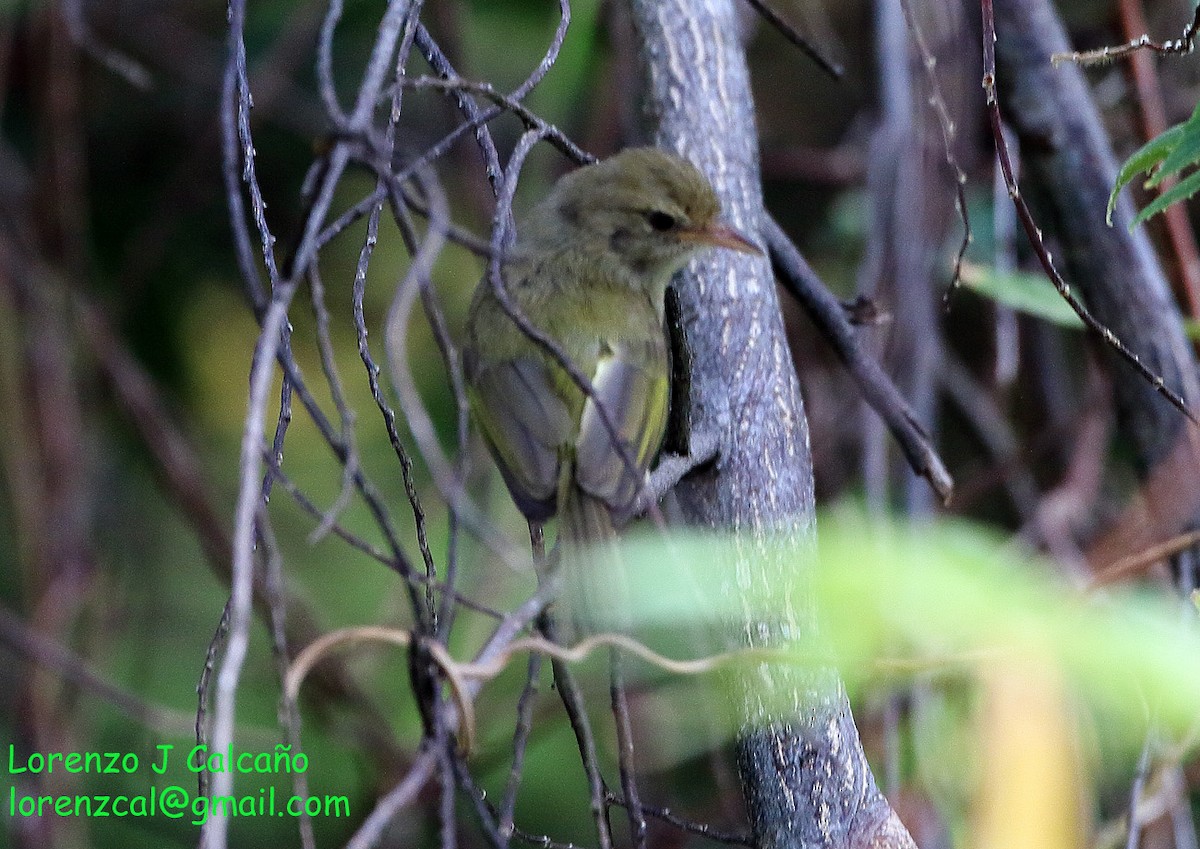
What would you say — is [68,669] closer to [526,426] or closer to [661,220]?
[526,426]

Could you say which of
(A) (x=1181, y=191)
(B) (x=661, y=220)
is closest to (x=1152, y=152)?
(A) (x=1181, y=191)

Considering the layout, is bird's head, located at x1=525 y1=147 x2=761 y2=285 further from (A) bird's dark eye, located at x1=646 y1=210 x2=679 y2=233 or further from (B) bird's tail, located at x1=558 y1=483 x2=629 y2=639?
(B) bird's tail, located at x1=558 y1=483 x2=629 y2=639

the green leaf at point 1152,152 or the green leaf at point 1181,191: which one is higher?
the green leaf at point 1152,152

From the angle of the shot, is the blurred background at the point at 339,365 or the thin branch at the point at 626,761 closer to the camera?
the thin branch at the point at 626,761

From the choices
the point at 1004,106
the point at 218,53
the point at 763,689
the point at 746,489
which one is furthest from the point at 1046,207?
the point at 218,53

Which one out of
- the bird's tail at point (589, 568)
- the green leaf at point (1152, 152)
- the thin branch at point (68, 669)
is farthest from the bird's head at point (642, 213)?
the thin branch at point (68, 669)

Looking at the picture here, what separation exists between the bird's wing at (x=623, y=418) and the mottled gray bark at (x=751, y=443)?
0.57 feet

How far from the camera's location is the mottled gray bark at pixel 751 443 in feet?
7.39

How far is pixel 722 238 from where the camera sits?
291 centimetres

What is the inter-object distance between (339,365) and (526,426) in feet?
9.71

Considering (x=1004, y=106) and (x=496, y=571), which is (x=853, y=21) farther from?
(x=496, y=571)

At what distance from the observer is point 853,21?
5793mm

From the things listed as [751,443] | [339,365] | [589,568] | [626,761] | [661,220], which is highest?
[339,365]

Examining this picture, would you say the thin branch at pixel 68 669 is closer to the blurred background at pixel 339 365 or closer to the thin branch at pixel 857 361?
the blurred background at pixel 339 365
